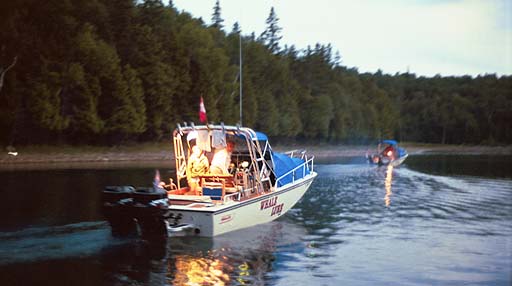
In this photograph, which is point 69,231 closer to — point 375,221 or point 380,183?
point 375,221

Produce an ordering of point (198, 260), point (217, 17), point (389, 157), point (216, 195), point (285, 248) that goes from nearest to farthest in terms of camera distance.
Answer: point (198, 260), point (285, 248), point (216, 195), point (389, 157), point (217, 17)

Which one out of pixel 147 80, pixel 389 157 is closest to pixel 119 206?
pixel 389 157

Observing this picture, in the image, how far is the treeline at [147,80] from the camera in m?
59.0

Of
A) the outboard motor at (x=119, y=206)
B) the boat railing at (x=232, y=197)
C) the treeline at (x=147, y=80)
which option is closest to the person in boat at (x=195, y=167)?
the boat railing at (x=232, y=197)

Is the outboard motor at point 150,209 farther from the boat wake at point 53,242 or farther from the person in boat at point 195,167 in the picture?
the person in boat at point 195,167

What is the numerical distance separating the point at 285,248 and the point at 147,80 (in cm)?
5818

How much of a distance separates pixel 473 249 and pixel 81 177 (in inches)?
1067

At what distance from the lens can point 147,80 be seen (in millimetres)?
73250

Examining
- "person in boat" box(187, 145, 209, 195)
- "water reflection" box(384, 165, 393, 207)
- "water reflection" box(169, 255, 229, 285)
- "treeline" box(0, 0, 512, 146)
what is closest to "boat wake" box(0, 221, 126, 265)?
"water reflection" box(169, 255, 229, 285)

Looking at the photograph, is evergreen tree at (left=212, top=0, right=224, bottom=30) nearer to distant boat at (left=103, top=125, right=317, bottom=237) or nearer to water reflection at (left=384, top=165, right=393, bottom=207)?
water reflection at (left=384, top=165, right=393, bottom=207)

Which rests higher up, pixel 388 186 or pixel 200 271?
pixel 200 271

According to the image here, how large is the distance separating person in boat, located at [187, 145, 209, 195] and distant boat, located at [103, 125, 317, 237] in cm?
11

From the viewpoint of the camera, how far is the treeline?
194 ft

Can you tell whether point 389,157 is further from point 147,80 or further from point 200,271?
point 200,271
